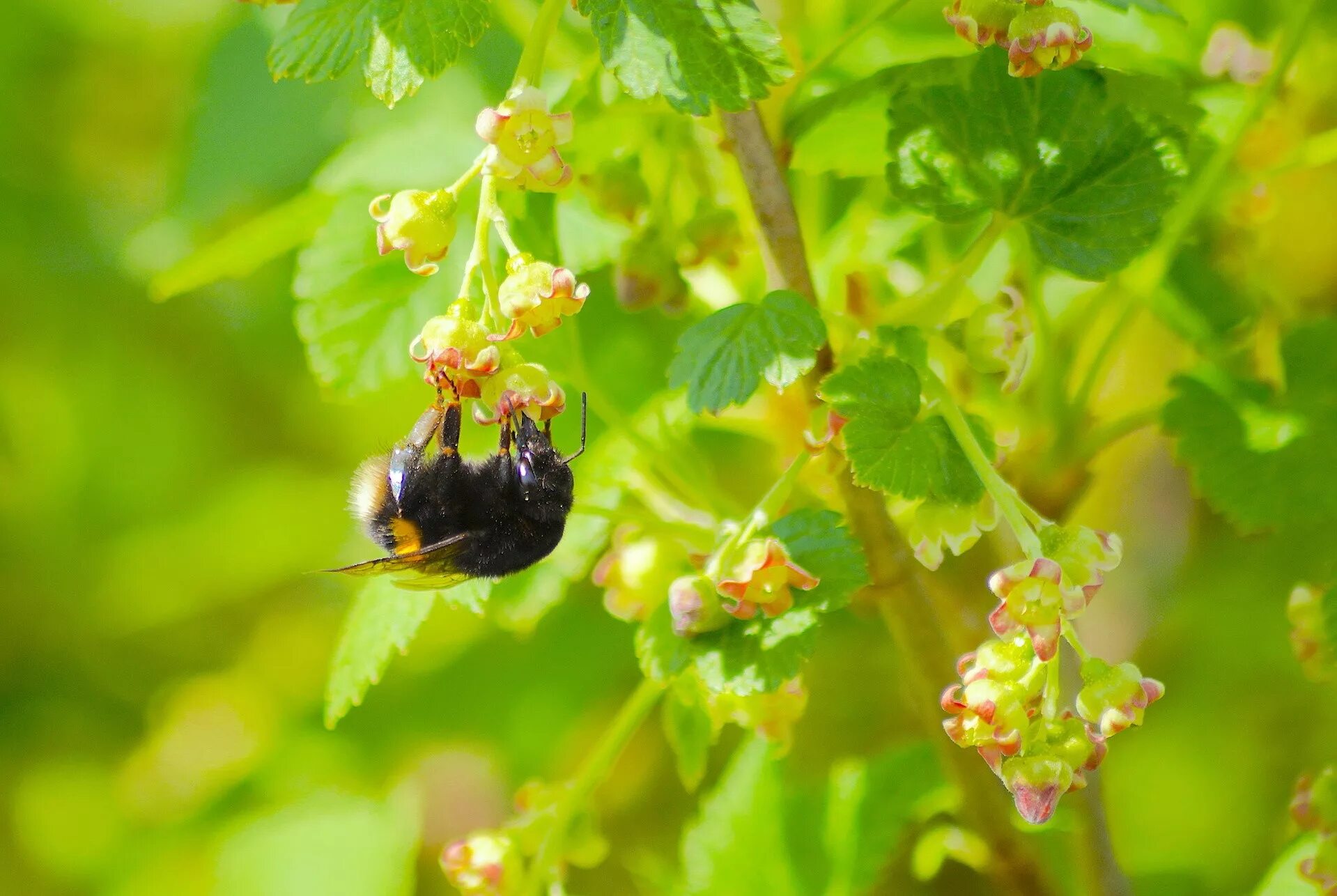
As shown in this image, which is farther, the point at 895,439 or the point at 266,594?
the point at 266,594

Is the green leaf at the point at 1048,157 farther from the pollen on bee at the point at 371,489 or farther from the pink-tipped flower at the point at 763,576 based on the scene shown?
the pollen on bee at the point at 371,489

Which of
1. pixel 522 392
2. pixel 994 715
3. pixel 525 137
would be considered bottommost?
pixel 994 715

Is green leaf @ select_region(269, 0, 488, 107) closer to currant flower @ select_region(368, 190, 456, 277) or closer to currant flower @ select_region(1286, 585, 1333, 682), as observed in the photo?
currant flower @ select_region(368, 190, 456, 277)

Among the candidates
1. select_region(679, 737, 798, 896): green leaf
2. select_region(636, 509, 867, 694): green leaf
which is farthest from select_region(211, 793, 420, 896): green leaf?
select_region(636, 509, 867, 694): green leaf

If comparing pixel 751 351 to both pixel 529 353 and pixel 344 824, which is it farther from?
pixel 344 824

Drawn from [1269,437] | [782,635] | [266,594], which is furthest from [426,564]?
[266,594]

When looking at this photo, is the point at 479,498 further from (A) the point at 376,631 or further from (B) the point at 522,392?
(B) the point at 522,392

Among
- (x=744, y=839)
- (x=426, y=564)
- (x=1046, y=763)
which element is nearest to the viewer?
(x=1046, y=763)

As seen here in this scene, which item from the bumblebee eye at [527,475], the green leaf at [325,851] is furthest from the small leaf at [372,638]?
the green leaf at [325,851]
